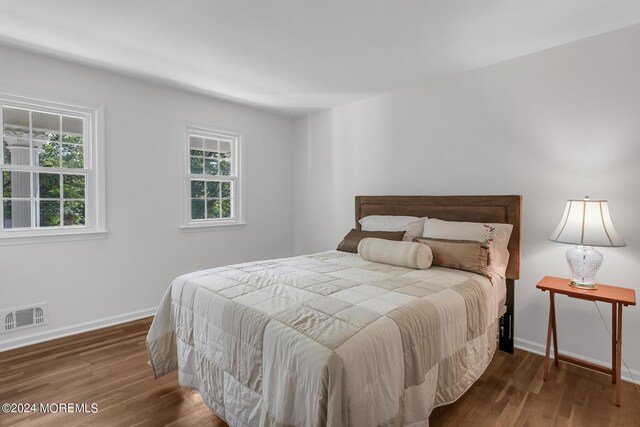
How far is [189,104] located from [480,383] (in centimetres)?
382

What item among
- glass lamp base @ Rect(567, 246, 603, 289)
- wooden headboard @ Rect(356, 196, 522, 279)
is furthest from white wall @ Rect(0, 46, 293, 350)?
glass lamp base @ Rect(567, 246, 603, 289)

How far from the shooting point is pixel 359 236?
10.4 feet

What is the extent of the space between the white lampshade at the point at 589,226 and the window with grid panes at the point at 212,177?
11.3ft

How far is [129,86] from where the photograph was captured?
10.4 feet

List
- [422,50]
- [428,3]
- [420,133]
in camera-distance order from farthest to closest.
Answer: [420,133], [422,50], [428,3]

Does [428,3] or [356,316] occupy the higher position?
[428,3]

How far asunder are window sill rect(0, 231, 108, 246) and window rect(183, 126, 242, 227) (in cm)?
87

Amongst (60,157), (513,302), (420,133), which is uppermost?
(420,133)

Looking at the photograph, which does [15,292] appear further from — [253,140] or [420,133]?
[420,133]

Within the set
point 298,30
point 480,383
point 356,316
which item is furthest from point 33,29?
point 480,383

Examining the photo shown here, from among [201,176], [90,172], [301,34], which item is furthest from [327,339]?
[201,176]

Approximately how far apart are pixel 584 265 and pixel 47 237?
13.9 ft

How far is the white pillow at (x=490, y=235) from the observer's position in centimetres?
248

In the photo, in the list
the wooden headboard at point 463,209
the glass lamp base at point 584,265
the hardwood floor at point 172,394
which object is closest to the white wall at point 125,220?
the hardwood floor at point 172,394
